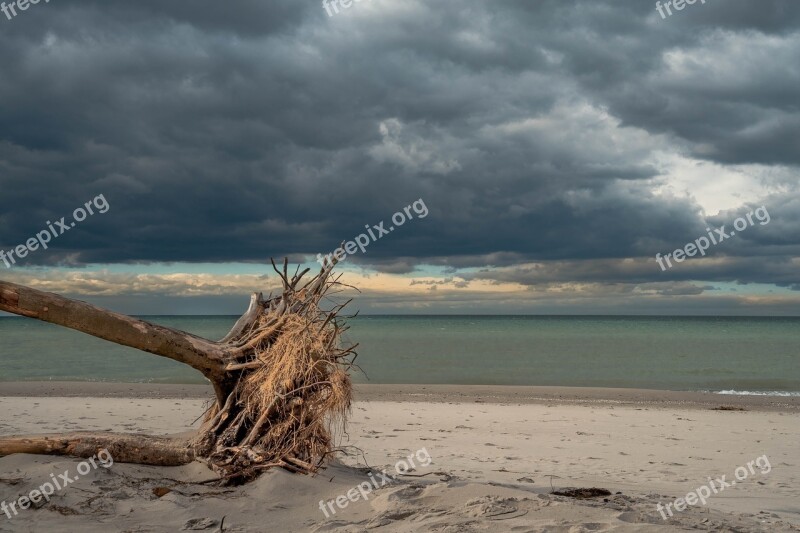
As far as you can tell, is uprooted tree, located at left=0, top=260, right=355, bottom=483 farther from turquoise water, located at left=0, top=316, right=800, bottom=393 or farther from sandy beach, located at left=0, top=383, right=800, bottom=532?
turquoise water, located at left=0, top=316, right=800, bottom=393

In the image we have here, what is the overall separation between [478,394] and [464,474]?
10686mm

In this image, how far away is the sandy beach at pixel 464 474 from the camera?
534 cm

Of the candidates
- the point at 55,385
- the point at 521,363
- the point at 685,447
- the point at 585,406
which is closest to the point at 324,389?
the point at 685,447

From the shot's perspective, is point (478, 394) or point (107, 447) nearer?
point (107, 447)

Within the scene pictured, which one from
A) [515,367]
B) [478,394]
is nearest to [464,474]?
[478,394]

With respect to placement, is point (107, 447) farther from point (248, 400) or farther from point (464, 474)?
point (464, 474)

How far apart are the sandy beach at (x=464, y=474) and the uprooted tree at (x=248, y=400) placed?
0.20 meters

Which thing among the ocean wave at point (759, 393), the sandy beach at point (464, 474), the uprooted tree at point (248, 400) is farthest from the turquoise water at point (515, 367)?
the uprooted tree at point (248, 400)

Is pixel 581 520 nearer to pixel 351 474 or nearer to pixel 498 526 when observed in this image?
pixel 498 526

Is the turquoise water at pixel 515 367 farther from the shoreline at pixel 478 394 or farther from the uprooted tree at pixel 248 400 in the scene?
the uprooted tree at pixel 248 400

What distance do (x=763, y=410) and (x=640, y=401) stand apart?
2.79 meters

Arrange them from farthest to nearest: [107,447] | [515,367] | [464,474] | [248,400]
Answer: [515,367] → [464,474] → [248,400] → [107,447]

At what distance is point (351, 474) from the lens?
7.15 meters

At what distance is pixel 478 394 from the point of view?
60.6 ft
